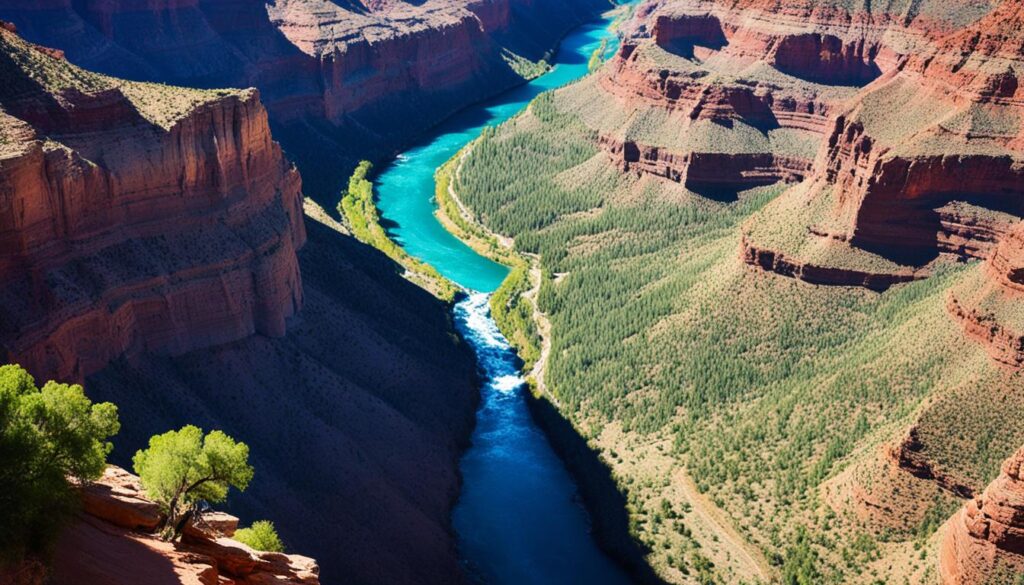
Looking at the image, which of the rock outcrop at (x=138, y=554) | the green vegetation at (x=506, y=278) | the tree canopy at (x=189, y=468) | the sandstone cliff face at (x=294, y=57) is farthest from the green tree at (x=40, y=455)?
the sandstone cliff face at (x=294, y=57)

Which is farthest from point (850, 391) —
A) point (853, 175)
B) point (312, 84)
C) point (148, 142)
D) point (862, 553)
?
point (312, 84)

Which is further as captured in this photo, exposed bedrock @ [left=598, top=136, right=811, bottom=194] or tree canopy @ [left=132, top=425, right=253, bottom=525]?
exposed bedrock @ [left=598, top=136, right=811, bottom=194]

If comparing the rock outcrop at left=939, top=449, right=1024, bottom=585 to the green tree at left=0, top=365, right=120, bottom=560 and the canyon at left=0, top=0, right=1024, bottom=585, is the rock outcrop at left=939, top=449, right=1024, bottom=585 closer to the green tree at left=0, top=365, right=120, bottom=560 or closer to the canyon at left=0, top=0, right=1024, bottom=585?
the canyon at left=0, top=0, right=1024, bottom=585

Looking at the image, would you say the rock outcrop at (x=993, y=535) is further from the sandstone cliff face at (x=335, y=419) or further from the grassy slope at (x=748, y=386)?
the sandstone cliff face at (x=335, y=419)

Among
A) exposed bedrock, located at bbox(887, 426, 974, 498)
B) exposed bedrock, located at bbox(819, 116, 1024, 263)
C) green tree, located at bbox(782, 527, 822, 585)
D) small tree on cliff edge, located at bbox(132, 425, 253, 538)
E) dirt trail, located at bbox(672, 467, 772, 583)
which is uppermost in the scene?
exposed bedrock, located at bbox(819, 116, 1024, 263)

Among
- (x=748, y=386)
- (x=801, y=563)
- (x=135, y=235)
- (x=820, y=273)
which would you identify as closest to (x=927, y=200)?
(x=820, y=273)

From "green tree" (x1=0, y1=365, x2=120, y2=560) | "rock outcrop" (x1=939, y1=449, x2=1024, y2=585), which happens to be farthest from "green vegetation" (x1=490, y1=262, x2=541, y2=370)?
"green tree" (x1=0, y1=365, x2=120, y2=560)
